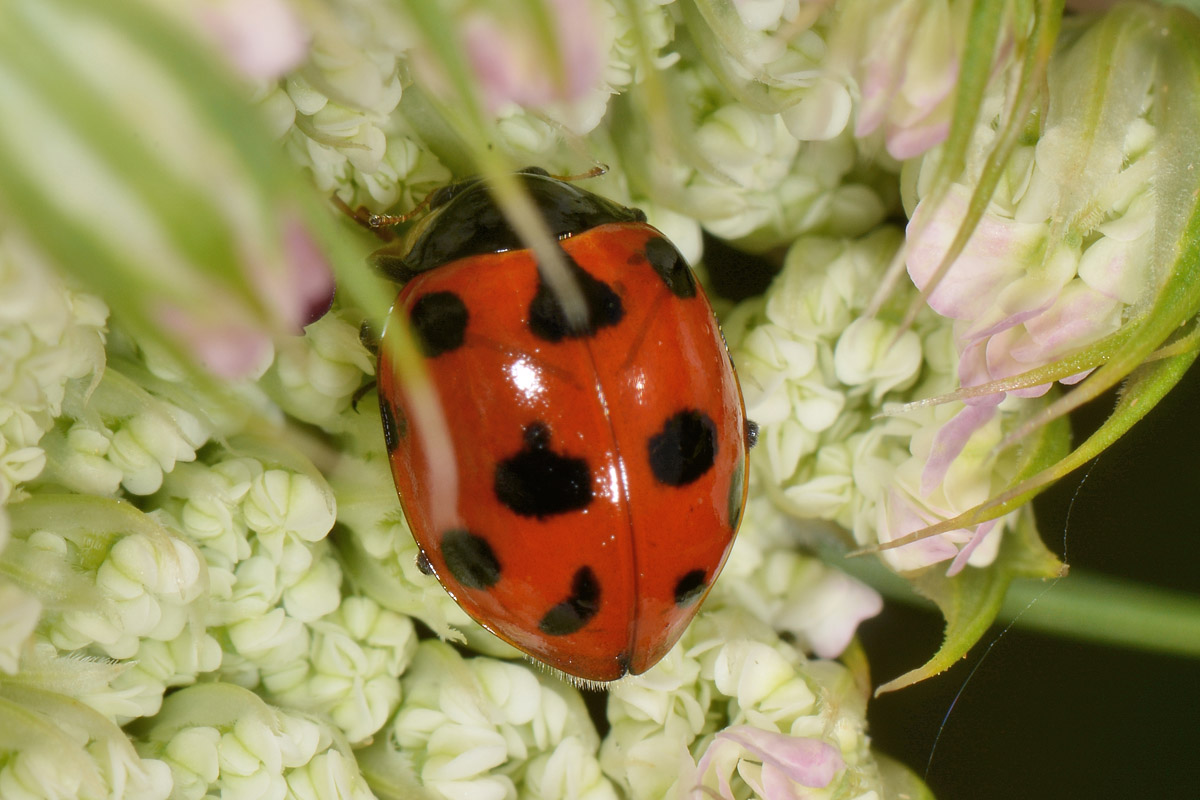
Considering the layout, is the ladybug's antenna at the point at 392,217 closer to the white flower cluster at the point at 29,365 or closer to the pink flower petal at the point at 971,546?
the white flower cluster at the point at 29,365

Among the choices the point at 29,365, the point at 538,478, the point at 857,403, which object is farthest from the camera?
the point at 857,403

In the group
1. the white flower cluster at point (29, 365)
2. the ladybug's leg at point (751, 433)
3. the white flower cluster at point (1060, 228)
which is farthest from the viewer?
the ladybug's leg at point (751, 433)

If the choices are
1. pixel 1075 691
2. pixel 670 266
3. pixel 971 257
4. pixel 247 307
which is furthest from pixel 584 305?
pixel 1075 691

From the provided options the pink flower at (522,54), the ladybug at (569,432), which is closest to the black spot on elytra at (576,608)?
the ladybug at (569,432)

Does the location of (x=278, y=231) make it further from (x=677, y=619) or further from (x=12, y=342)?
(x=677, y=619)

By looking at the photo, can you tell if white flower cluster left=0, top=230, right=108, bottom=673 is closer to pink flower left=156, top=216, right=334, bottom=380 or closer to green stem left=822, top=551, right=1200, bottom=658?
pink flower left=156, top=216, right=334, bottom=380

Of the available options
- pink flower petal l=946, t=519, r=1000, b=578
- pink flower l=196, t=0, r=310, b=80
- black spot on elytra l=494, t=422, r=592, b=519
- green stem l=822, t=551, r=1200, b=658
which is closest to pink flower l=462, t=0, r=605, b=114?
pink flower l=196, t=0, r=310, b=80

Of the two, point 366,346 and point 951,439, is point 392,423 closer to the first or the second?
point 366,346

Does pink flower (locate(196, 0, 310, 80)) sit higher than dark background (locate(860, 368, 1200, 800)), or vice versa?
pink flower (locate(196, 0, 310, 80))
